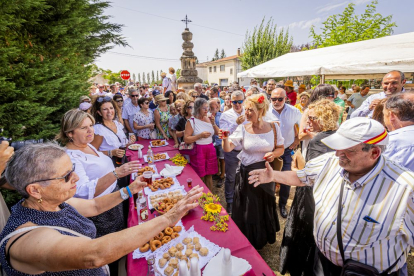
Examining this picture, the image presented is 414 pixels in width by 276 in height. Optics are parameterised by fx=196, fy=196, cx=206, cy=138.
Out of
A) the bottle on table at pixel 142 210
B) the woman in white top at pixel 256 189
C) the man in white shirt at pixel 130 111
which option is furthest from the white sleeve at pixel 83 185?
the man in white shirt at pixel 130 111

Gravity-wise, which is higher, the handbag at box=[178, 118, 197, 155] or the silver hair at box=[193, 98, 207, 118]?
the silver hair at box=[193, 98, 207, 118]

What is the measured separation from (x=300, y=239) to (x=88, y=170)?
265cm

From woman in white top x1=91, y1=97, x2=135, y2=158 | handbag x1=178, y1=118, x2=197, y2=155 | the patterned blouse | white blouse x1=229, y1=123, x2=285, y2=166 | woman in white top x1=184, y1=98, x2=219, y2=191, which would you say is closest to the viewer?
white blouse x1=229, y1=123, x2=285, y2=166

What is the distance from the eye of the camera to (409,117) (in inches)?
78.7

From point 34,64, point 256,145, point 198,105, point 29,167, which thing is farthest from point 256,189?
point 34,64

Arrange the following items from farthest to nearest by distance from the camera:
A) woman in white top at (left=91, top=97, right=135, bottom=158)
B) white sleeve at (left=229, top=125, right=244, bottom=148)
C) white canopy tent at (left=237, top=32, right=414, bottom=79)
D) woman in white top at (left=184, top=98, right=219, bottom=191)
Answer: white canopy tent at (left=237, top=32, right=414, bottom=79)
woman in white top at (left=184, top=98, right=219, bottom=191)
woman in white top at (left=91, top=97, right=135, bottom=158)
white sleeve at (left=229, top=125, right=244, bottom=148)

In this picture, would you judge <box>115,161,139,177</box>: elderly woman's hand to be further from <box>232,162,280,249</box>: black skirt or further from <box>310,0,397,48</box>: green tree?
<box>310,0,397,48</box>: green tree

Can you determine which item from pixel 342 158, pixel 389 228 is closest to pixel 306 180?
pixel 342 158

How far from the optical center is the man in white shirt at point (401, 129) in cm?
186

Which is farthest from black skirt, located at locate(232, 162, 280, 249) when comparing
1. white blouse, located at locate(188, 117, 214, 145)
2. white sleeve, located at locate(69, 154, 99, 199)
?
white sleeve, located at locate(69, 154, 99, 199)

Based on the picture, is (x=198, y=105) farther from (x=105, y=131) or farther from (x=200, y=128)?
(x=105, y=131)

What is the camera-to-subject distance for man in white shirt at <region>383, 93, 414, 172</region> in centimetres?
186

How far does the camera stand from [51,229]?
44.7 inches

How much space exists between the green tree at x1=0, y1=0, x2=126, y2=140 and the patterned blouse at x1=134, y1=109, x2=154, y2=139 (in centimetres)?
139
